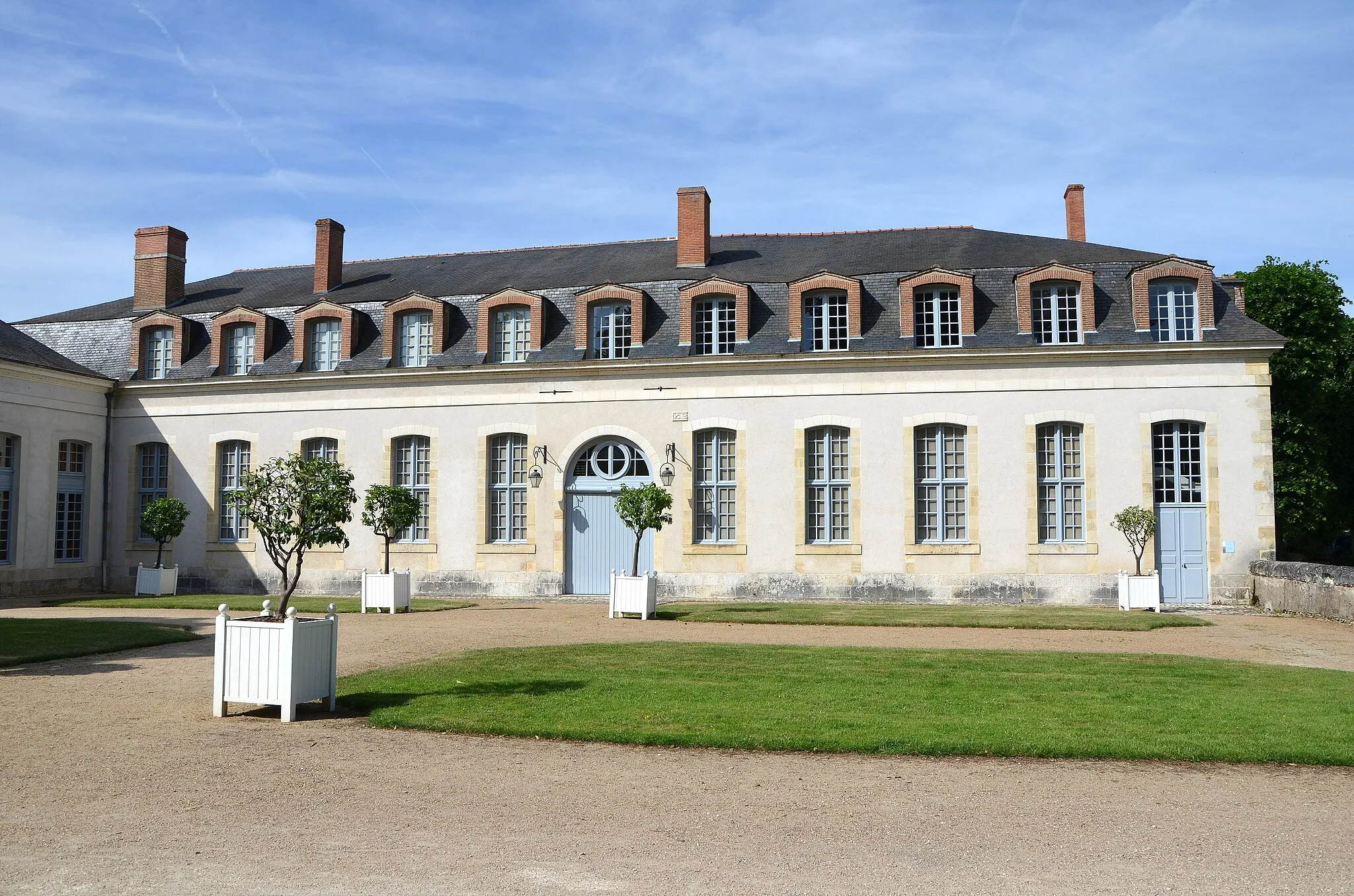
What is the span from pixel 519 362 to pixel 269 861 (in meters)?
18.6

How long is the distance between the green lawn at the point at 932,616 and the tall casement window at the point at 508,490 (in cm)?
487

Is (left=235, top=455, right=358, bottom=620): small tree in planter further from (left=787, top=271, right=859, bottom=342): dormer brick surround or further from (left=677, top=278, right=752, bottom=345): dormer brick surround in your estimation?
(left=787, top=271, right=859, bottom=342): dormer brick surround

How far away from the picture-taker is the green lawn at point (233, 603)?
62.4 feet

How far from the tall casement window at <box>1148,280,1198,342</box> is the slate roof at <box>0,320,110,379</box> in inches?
917

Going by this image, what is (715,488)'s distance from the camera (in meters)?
22.1

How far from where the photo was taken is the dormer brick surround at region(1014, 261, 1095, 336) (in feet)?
68.4

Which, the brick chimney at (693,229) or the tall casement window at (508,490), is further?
the brick chimney at (693,229)

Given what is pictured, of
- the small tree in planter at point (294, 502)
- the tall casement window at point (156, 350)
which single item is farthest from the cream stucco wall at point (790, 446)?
the small tree in planter at point (294, 502)

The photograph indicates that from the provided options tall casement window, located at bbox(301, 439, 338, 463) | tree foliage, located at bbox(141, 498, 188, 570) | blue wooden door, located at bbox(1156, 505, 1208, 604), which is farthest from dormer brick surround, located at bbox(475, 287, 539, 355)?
blue wooden door, located at bbox(1156, 505, 1208, 604)

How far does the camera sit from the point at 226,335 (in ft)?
82.8

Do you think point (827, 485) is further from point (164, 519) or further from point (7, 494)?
point (7, 494)

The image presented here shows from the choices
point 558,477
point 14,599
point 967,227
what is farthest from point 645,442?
point 14,599

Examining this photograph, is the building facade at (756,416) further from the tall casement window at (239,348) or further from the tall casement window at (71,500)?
the tall casement window at (71,500)

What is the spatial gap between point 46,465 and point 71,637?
12.0 meters
